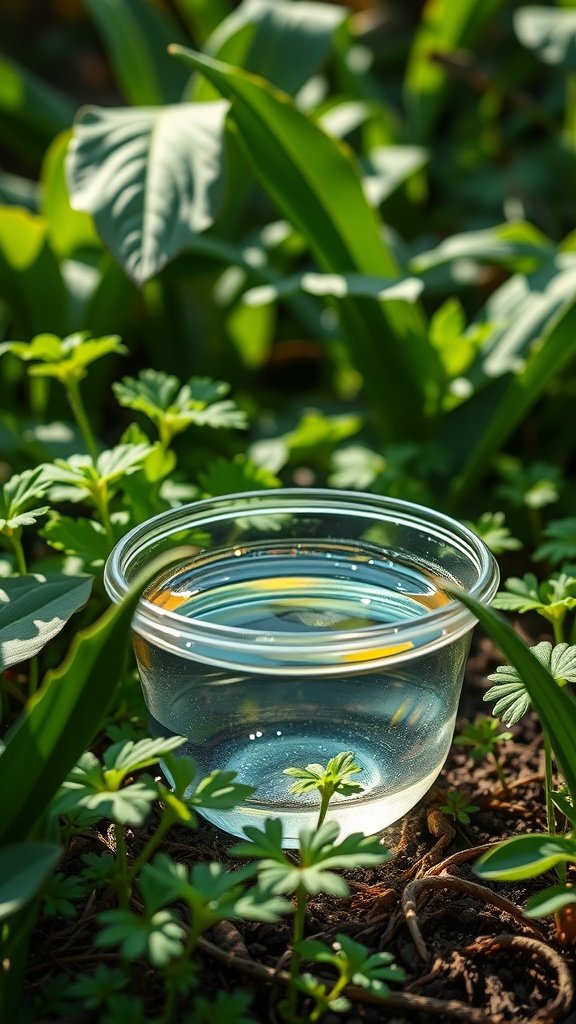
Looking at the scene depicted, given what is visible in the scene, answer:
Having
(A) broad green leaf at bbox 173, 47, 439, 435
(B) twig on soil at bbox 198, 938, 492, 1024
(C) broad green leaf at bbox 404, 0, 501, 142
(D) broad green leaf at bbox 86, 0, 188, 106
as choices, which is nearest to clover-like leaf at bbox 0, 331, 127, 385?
(A) broad green leaf at bbox 173, 47, 439, 435

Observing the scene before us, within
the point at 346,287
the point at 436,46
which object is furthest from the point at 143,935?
the point at 436,46

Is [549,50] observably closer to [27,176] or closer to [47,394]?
[47,394]

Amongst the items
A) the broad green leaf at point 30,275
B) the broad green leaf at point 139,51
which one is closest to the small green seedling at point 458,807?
the broad green leaf at point 30,275

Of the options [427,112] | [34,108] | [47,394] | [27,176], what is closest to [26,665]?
[47,394]

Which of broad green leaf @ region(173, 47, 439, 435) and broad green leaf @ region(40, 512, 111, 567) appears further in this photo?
broad green leaf @ region(173, 47, 439, 435)

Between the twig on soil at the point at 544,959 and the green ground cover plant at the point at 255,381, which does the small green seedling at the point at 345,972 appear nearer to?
the green ground cover plant at the point at 255,381

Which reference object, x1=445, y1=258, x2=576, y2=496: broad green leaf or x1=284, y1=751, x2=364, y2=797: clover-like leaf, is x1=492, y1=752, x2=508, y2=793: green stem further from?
x1=445, y1=258, x2=576, y2=496: broad green leaf
